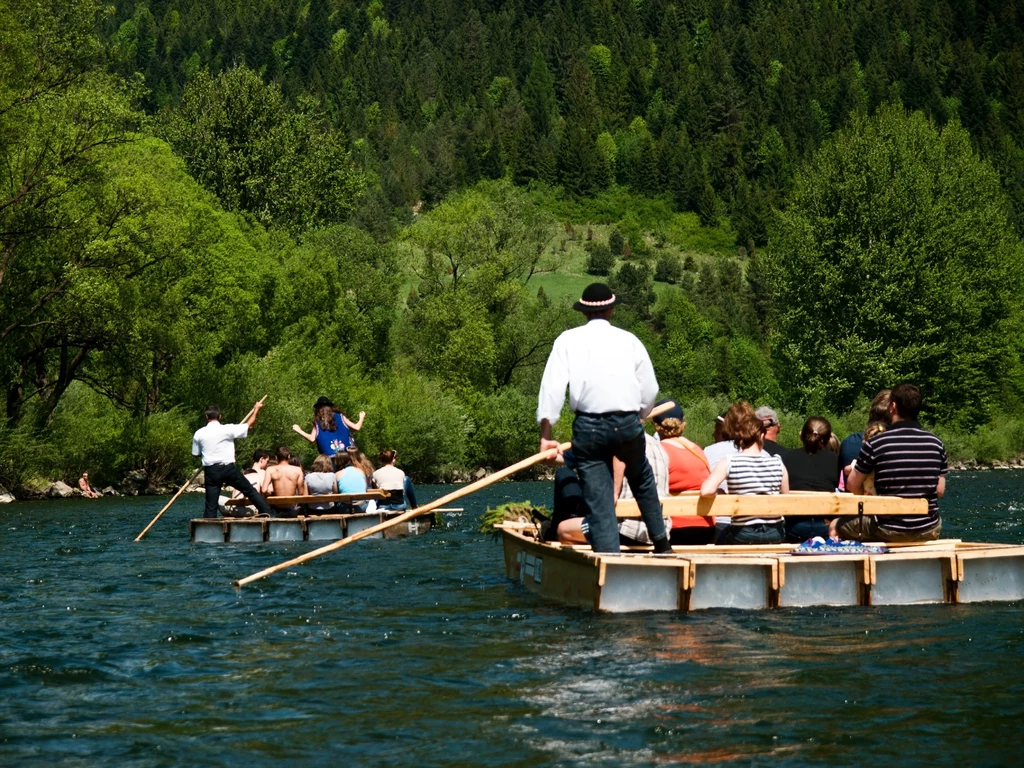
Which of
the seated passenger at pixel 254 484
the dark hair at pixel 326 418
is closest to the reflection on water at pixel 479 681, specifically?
the seated passenger at pixel 254 484

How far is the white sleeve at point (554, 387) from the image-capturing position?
10.6 m

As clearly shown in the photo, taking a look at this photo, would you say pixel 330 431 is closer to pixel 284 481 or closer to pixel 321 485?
pixel 284 481

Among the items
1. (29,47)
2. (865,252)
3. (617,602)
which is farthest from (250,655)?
(865,252)

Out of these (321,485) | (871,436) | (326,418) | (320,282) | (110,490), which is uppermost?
(320,282)

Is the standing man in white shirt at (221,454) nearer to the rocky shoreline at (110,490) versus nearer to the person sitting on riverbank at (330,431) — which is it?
the person sitting on riverbank at (330,431)

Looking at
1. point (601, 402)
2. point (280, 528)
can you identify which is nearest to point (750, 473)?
point (601, 402)

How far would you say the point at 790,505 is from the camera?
39.9 feet

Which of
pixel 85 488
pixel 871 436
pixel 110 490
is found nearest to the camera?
pixel 871 436

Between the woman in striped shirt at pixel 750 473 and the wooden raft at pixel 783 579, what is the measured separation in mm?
1137

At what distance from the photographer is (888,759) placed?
6418 millimetres

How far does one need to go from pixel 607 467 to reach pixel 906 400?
2.76 metres

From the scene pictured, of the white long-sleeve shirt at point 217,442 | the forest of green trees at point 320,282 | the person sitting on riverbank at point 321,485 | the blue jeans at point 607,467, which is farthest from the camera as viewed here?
the forest of green trees at point 320,282

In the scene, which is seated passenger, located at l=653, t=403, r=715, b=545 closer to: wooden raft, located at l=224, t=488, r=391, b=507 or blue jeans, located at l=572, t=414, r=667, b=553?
blue jeans, located at l=572, t=414, r=667, b=553

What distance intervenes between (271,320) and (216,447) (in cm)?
2933
